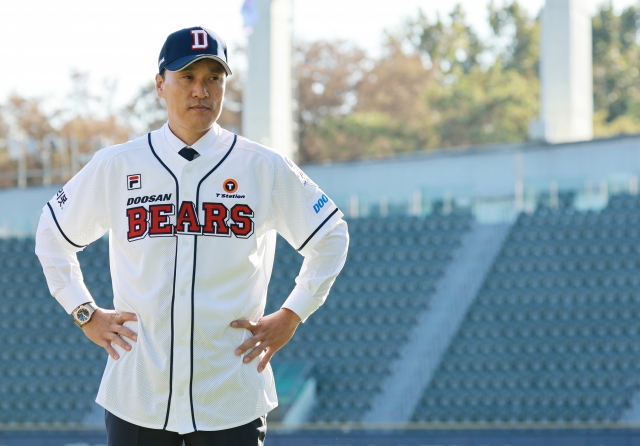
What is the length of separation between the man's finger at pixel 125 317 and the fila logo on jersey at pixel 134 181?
31 centimetres

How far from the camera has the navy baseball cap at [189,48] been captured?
7.98 ft

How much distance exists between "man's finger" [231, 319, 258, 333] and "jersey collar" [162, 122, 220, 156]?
1.41 feet

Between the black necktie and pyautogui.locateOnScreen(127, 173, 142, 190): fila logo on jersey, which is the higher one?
the black necktie

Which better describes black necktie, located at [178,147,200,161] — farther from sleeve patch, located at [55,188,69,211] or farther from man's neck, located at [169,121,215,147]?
sleeve patch, located at [55,188,69,211]

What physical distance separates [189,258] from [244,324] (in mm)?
211

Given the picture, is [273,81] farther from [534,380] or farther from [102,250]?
[534,380]

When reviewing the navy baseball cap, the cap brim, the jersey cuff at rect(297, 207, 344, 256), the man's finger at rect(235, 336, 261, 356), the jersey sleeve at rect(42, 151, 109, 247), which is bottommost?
the man's finger at rect(235, 336, 261, 356)

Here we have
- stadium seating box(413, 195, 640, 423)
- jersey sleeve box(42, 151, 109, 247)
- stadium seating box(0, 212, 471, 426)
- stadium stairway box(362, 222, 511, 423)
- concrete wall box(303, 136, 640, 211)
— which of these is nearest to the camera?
jersey sleeve box(42, 151, 109, 247)

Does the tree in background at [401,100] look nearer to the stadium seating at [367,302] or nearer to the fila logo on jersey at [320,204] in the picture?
the stadium seating at [367,302]

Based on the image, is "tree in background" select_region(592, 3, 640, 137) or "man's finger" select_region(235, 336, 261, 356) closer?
"man's finger" select_region(235, 336, 261, 356)

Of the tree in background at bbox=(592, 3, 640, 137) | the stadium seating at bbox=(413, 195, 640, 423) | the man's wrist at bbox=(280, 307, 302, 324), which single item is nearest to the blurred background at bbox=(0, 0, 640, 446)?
the stadium seating at bbox=(413, 195, 640, 423)

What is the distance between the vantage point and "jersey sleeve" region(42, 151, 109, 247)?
2.50 meters

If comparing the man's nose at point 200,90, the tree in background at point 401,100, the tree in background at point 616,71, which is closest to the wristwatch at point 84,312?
the man's nose at point 200,90

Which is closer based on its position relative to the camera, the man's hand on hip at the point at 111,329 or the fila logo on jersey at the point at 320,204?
the man's hand on hip at the point at 111,329
